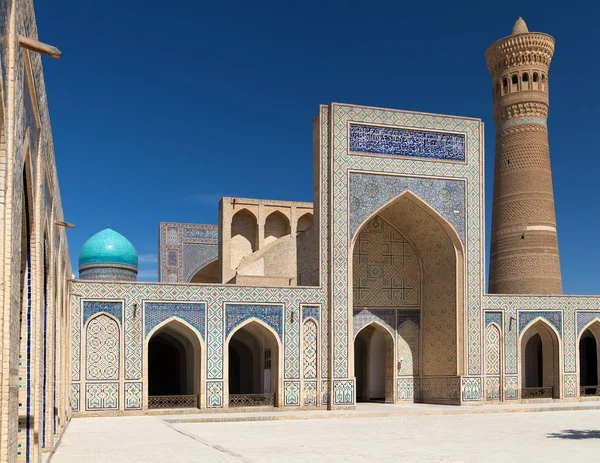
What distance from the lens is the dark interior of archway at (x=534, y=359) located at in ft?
67.4

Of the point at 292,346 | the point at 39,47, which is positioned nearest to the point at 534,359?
the point at 292,346

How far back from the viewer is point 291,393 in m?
15.0

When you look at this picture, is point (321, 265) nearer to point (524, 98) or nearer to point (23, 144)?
point (524, 98)

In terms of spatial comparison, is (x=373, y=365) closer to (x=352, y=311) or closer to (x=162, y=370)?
(x=352, y=311)

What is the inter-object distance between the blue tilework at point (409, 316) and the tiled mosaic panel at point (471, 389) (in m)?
1.77

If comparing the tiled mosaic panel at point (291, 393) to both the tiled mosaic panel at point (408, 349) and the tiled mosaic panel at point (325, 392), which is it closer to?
the tiled mosaic panel at point (325, 392)

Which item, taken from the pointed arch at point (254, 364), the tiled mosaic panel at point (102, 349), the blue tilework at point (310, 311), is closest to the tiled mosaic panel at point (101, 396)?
the tiled mosaic panel at point (102, 349)

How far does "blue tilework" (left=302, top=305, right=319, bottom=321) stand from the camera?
49.9 feet

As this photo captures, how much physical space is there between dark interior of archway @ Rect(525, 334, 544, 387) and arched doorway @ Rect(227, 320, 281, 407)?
733cm

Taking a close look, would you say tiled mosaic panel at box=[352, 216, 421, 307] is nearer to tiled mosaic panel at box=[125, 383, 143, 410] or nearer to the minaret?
the minaret

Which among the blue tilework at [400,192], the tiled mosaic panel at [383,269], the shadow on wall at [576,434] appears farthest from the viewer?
the tiled mosaic panel at [383,269]

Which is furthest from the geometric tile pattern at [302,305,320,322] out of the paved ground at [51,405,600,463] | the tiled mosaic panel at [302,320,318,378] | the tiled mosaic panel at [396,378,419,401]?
the tiled mosaic panel at [396,378,419,401]

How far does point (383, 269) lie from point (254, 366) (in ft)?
11.2

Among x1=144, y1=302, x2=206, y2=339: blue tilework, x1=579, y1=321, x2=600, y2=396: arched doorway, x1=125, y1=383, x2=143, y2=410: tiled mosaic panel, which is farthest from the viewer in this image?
x1=579, y1=321, x2=600, y2=396: arched doorway
